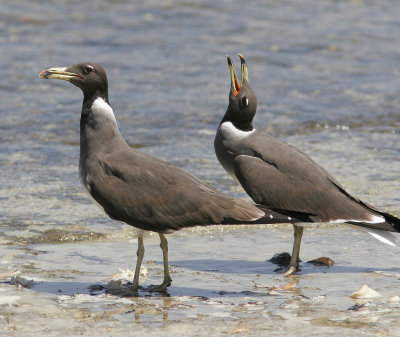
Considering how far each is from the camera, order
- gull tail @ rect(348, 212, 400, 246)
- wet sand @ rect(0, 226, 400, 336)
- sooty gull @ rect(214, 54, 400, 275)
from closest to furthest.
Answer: wet sand @ rect(0, 226, 400, 336), gull tail @ rect(348, 212, 400, 246), sooty gull @ rect(214, 54, 400, 275)

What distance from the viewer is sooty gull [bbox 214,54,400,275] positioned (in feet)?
21.0

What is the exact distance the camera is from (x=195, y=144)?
10438 mm

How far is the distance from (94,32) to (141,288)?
427 inches

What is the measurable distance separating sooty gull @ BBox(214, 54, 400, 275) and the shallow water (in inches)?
13.0

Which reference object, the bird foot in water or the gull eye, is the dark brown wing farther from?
the gull eye

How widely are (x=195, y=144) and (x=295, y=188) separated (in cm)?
392

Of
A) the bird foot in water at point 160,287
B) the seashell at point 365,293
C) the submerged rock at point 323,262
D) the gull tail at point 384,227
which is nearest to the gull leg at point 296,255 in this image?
the submerged rock at point 323,262

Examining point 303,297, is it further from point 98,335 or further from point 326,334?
point 98,335

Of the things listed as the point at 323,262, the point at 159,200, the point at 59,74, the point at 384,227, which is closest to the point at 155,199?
the point at 159,200

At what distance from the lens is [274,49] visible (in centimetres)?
1543

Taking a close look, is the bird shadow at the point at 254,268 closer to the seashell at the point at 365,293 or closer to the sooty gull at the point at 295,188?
the sooty gull at the point at 295,188

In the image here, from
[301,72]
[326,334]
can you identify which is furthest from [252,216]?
[301,72]

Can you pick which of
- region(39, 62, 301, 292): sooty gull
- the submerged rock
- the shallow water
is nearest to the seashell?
the shallow water

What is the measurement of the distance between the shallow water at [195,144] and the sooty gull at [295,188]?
1.09 feet
